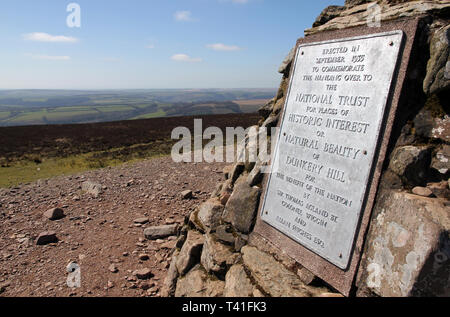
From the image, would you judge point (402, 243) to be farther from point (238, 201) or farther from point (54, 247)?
point (54, 247)

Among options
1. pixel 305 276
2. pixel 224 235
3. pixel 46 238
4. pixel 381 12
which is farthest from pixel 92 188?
pixel 381 12

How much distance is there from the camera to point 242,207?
4613 millimetres

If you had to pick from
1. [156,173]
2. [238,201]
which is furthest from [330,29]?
[156,173]

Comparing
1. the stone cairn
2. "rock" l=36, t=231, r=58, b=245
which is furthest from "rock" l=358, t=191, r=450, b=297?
"rock" l=36, t=231, r=58, b=245

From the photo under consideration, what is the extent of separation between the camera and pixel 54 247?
22.6 ft

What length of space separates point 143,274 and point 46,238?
309 cm

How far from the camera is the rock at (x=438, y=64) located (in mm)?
2992

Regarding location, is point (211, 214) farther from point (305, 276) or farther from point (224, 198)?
point (305, 276)

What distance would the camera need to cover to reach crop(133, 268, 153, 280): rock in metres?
5.62

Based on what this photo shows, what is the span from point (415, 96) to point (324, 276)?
7.20ft

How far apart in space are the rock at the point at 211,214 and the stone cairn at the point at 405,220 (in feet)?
1.92

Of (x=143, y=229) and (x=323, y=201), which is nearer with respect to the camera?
(x=323, y=201)

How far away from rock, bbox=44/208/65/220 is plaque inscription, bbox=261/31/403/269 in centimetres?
678

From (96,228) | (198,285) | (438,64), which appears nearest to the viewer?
(438,64)
